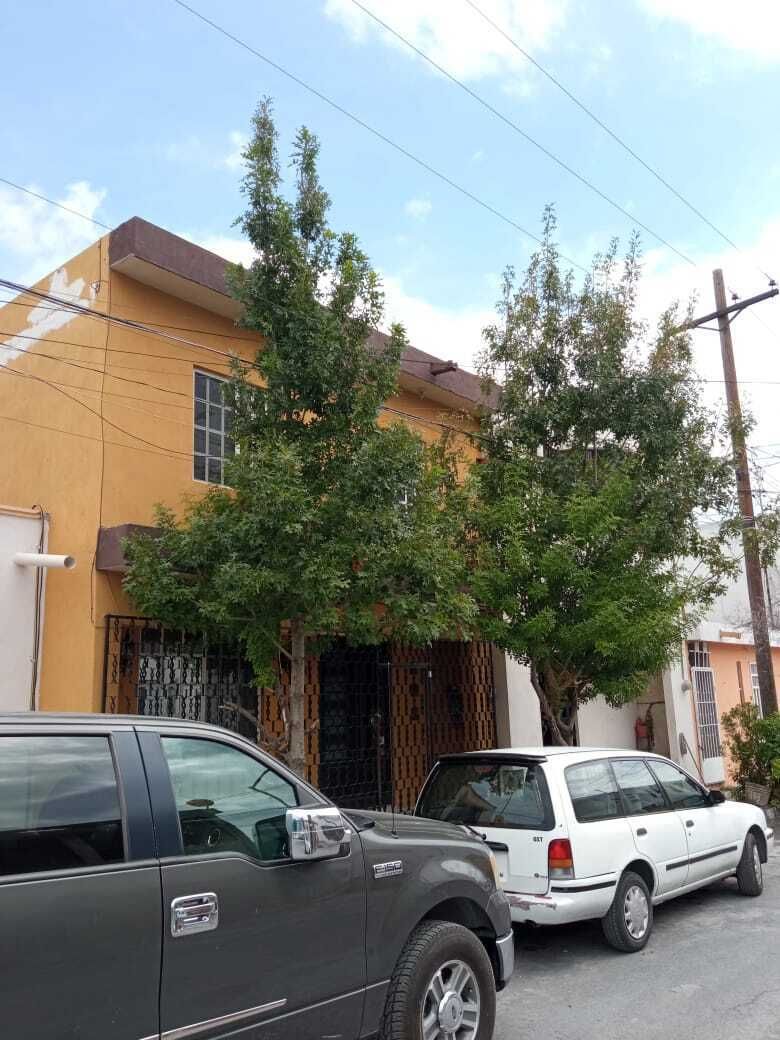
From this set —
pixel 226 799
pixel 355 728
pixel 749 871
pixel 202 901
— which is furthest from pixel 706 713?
pixel 202 901

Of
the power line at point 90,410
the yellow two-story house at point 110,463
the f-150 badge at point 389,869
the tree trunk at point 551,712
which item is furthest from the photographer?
the tree trunk at point 551,712

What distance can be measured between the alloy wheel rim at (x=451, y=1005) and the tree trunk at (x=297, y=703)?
3.33 m

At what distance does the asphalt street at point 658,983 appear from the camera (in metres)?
5.24

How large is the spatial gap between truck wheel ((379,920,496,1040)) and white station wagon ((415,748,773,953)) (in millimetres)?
1877

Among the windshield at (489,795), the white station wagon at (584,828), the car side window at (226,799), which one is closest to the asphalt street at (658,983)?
the white station wagon at (584,828)

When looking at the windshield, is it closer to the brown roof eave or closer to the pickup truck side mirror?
the pickup truck side mirror

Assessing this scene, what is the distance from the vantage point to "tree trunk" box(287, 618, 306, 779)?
759 cm

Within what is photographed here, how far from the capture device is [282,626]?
27.6 feet

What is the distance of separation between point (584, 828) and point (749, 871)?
10.0 feet

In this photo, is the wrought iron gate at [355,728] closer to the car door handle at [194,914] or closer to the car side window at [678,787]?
the car side window at [678,787]

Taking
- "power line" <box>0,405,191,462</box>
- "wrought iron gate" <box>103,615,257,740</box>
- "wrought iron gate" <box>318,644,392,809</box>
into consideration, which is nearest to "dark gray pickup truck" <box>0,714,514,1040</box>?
"wrought iron gate" <box>103,615,257,740</box>

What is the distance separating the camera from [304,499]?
7102 mm

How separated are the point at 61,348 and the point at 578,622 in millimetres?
6312

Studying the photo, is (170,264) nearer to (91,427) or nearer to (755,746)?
(91,427)
